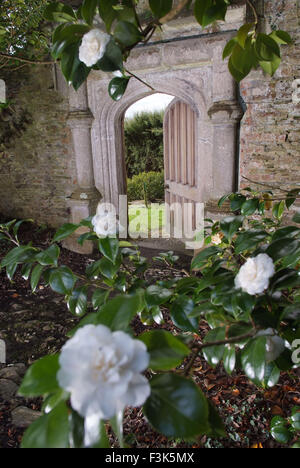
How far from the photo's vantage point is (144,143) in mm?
11367

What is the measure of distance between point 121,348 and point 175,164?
5303mm

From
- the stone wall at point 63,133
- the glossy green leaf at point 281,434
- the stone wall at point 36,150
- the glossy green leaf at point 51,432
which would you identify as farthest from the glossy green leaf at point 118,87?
the stone wall at point 36,150

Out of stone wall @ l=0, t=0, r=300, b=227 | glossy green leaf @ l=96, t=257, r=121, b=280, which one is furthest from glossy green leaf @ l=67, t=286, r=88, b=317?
stone wall @ l=0, t=0, r=300, b=227

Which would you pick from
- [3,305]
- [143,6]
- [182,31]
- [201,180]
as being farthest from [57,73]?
[3,305]

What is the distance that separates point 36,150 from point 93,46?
544cm

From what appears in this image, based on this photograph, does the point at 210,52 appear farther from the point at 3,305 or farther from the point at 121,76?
the point at 3,305

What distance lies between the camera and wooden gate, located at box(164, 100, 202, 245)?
5.07 metres

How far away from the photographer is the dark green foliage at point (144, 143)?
11.0 m

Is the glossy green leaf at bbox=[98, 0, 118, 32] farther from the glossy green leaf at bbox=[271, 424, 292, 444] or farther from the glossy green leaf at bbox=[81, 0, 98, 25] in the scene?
the glossy green leaf at bbox=[271, 424, 292, 444]

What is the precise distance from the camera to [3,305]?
13.0 ft

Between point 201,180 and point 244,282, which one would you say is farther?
point 201,180

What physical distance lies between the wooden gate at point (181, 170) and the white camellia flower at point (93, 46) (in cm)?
400

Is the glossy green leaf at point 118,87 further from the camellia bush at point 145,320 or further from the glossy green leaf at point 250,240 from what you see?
the glossy green leaf at point 250,240

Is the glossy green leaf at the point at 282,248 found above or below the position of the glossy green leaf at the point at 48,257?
above
